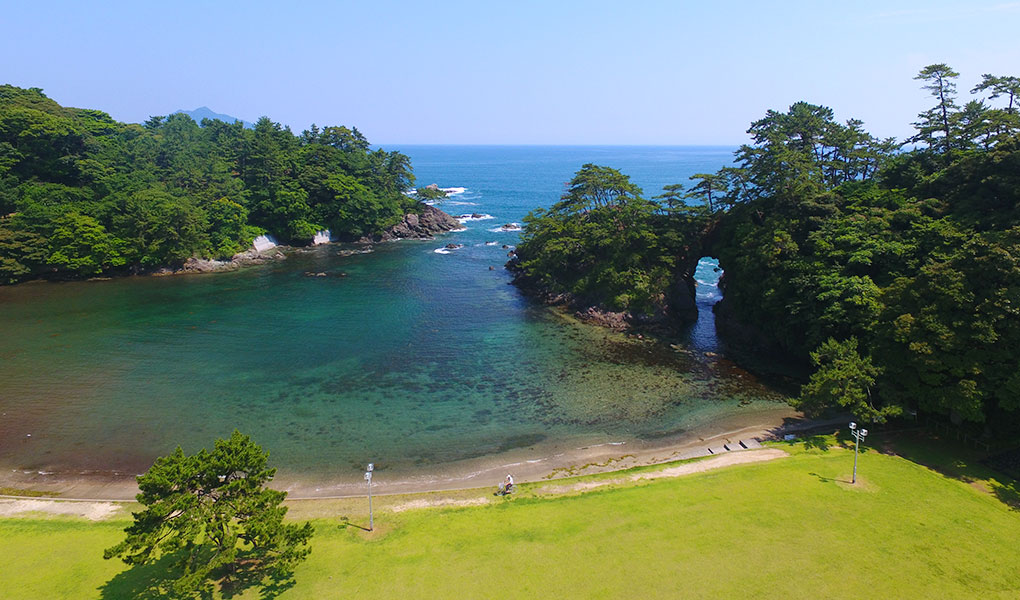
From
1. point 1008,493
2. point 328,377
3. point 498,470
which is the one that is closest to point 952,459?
point 1008,493

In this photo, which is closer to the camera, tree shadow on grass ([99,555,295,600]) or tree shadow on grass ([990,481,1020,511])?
tree shadow on grass ([99,555,295,600])

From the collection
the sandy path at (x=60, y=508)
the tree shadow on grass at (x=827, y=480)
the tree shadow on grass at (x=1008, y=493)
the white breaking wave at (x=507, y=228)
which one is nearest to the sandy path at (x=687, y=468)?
the tree shadow on grass at (x=827, y=480)

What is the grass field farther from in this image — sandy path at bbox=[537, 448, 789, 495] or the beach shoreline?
the beach shoreline

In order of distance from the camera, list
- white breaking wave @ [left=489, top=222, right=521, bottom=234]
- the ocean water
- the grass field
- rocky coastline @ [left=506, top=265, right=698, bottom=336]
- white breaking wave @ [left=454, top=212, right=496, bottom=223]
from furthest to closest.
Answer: white breaking wave @ [left=454, top=212, right=496, bottom=223], white breaking wave @ [left=489, top=222, right=521, bottom=234], rocky coastline @ [left=506, top=265, right=698, bottom=336], the ocean water, the grass field

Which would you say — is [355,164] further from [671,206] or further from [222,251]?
[671,206]

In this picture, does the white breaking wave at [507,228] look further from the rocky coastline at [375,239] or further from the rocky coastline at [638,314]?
the rocky coastline at [638,314]

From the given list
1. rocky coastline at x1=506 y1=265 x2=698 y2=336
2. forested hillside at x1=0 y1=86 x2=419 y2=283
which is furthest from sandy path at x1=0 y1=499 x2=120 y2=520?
forested hillside at x1=0 y1=86 x2=419 y2=283
